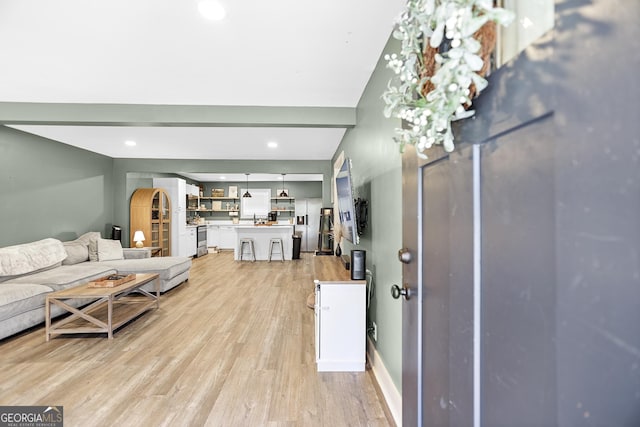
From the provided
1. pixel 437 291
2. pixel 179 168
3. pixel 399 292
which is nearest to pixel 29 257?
pixel 179 168

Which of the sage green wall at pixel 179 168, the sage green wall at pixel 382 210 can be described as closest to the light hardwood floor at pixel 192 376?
the sage green wall at pixel 382 210

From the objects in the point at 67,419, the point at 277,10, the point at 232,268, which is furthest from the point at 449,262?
the point at 232,268

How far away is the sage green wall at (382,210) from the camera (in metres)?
1.92

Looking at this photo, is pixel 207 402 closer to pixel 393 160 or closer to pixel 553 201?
pixel 393 160

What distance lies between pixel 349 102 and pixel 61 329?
389cm

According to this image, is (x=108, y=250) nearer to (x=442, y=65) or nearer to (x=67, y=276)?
(x=67, y=276)

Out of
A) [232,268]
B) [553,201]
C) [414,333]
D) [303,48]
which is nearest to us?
[553,201]

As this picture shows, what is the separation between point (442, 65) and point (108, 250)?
19.6ft

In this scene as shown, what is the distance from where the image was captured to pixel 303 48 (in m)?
2.19

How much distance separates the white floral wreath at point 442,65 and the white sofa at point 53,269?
13.4 ft

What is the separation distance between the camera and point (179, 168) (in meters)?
6.33

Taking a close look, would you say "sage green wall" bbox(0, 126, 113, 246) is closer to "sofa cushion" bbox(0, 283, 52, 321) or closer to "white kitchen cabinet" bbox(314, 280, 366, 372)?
"sofa cushion" bbox(0, 283, 52, 321)

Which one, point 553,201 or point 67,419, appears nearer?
point 553,201

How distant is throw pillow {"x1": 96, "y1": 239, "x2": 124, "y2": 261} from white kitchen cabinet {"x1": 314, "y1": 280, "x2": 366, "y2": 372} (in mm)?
4484
